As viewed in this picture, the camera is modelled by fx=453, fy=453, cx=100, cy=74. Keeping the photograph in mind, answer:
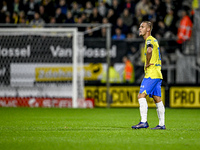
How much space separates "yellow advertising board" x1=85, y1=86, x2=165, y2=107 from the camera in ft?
54.4

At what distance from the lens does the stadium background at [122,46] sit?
16.5 metres

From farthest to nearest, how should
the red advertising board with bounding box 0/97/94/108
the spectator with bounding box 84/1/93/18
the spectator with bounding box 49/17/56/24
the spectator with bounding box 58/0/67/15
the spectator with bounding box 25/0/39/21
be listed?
the spectator with bounding box 58/0/67/15
the spectator with bounding box 84/1/93/18
the spectator with bounding box 25/0/39/21
the spectator with bounding box 49/17/56/24
the red advertising board with bounding box 0/97/94/108

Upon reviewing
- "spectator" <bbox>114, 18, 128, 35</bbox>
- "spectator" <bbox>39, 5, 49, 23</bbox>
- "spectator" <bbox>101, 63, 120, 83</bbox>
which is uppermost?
"spectator" <bbox>39, 5, 49, 23</bbox>

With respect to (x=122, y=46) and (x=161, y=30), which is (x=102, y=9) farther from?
(x=122, y=46)

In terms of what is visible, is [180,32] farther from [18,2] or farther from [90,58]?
[18,2]

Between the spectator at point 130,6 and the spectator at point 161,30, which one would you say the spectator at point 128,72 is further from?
the spectator at point 130,6

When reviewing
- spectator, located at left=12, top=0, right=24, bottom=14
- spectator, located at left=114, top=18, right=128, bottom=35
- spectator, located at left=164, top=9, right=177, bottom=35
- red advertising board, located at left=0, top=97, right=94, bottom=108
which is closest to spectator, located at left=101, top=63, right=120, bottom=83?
red advertising board, located at left=0, top=97, right=94, bottom=108

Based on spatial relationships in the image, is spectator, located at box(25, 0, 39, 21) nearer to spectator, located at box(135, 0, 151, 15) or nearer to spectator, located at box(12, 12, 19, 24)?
spectator, located at box(12, 12, 19, 24)

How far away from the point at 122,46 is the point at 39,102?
12.6 ft

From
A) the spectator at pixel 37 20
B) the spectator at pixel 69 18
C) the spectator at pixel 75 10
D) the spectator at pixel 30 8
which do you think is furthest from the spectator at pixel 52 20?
the spectator at pixel 75 10

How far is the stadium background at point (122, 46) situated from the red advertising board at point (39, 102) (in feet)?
0.12

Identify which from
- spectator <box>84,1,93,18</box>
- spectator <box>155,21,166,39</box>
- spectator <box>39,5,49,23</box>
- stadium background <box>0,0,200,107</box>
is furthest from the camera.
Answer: spectator <box>84,1,93,18</box>

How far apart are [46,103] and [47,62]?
5.19 ft

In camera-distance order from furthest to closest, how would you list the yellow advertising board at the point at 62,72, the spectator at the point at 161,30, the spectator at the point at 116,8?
the spectator at the point at 116,8 → the spectator at the point at 161,30 → the yellow advertising board at the point at 62,72
